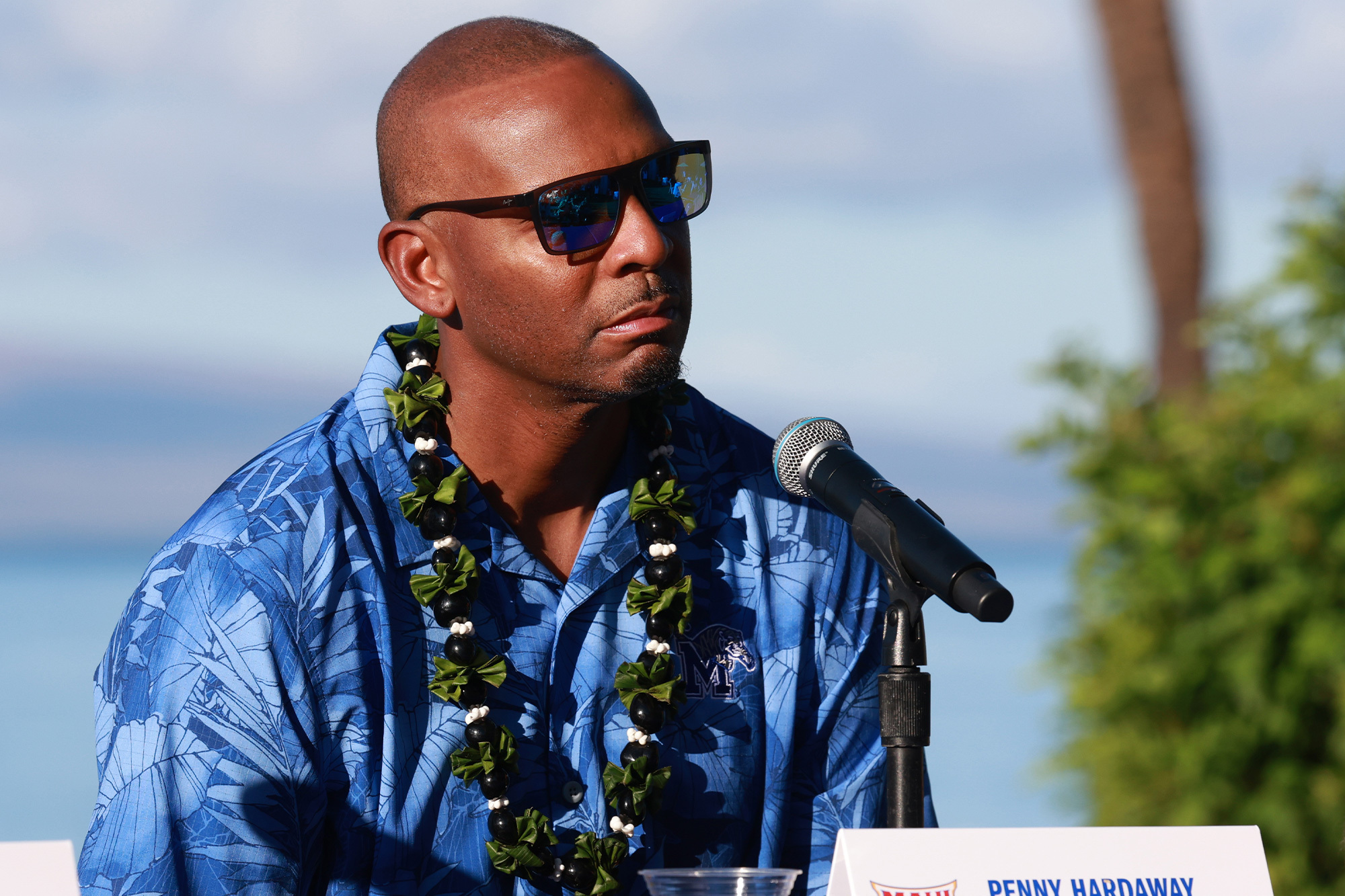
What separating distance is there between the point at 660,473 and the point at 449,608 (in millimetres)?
561

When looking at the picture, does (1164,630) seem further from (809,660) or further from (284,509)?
(284,509)

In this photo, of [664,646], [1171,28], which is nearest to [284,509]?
[664,646]

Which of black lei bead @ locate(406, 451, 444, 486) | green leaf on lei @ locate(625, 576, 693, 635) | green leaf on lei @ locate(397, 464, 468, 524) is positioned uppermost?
black lei bead @ locate(406, 451, 444, 486)

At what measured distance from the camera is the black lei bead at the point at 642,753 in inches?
114

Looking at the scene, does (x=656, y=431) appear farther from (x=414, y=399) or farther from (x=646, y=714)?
(x=646, y=714)

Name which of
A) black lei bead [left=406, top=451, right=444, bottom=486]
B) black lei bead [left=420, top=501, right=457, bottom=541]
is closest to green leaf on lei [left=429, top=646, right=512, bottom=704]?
black lei bead [left=420, top=501, right=457, bottom=541]

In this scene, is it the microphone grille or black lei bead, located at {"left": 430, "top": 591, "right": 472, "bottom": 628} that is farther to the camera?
black lei bead, located at {"left": 430, "top": 591, "right": 472, "bottom": 628}

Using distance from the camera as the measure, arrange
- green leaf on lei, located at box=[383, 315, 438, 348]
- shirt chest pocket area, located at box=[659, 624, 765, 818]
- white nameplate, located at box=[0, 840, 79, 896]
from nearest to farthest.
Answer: white nameplate, located at box=[0, 840, 79, 896] → shirt chest pocket area, located at box=[659, 624, 765, 818] → green leaf on lei, located at box=[383, 315, 438, 348]

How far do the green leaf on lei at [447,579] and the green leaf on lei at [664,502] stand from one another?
0.37m

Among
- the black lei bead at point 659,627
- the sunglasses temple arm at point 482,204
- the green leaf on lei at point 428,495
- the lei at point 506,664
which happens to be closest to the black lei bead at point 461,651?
the lei at point 506,664

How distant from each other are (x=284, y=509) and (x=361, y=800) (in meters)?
0.52

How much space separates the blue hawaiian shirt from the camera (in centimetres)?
259

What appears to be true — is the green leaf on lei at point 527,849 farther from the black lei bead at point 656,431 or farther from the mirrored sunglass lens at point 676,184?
the mirrored sunglass lens at point 676,184

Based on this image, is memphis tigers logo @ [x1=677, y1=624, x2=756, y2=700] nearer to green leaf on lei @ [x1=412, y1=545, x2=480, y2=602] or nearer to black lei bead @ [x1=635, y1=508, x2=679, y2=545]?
black lei bead @ [x1=635, y1=508, x2=679, y2=545]
